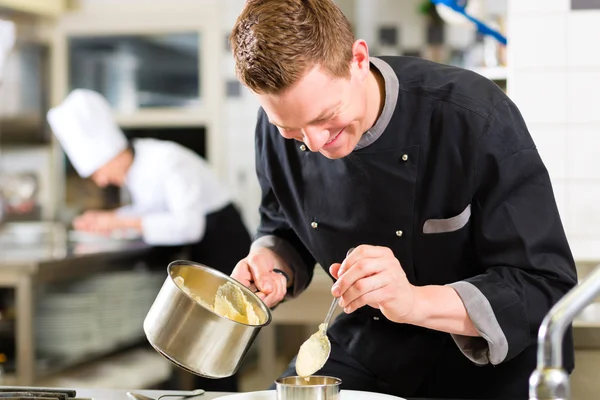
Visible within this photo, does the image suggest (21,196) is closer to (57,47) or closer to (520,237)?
(57,47)

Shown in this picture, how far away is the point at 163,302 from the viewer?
1.20 meters

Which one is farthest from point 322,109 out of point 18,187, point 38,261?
point 18,187

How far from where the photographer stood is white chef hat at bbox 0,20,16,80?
4.35m

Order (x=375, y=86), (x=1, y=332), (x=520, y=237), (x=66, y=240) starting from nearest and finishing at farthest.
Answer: (x=520, y=237) → (x=375, y=86) → (x=1, y=332) → (x=66, y=240)

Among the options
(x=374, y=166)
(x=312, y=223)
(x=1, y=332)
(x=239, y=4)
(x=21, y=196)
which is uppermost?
(x=239, y=4)

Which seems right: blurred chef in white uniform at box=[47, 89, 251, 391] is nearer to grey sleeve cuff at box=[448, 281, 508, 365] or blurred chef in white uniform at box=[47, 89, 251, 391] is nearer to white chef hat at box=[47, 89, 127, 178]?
white chef hat at box=[47, 89, 127, 178]

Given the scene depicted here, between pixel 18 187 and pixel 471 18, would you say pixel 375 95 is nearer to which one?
pixel 471 18

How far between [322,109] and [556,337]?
0.55 meters

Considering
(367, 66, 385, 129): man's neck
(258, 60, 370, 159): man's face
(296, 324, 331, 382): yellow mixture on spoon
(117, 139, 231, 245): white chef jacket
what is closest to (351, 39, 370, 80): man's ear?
(258, 60, 370, 159): man's face

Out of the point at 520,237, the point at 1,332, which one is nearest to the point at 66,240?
the point at 1,332

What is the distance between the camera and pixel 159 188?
144 inches

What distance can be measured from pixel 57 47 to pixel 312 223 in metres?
3.56

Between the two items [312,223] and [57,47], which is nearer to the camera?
[312,223]

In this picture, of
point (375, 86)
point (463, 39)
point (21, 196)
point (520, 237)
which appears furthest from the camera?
point (21, 196)
